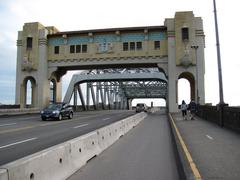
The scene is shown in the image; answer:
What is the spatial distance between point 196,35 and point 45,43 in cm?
2162

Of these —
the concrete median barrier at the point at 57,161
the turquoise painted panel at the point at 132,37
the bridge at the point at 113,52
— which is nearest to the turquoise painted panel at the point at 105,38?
the bridge at the point at 113,52

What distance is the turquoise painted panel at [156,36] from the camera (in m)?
48.5

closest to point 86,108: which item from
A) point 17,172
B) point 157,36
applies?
point 157,36

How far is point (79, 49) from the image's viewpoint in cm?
5019

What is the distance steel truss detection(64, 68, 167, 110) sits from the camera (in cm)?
6519

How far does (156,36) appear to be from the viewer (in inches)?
1916

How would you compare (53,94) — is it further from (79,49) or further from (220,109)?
(220,109)

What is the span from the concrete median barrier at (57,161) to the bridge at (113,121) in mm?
16

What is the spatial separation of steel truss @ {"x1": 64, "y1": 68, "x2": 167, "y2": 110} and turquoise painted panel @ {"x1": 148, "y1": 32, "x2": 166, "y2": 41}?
1531cm

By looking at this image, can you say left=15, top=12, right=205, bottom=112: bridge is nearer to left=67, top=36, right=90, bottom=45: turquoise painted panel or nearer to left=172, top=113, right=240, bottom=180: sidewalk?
left=67, top=36, right=90, bottom=45: turquoise painted panel

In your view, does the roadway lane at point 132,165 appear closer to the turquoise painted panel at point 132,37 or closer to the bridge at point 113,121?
the bridge at point 113,121

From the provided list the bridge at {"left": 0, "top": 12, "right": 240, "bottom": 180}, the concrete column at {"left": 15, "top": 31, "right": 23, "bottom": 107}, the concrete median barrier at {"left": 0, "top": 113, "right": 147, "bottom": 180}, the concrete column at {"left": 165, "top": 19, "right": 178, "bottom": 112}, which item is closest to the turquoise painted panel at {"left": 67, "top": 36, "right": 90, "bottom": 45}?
the bridge at {"left": 0, "top": 12, "right": 240, "bottom": 180}

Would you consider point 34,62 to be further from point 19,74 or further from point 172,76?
point 172,76

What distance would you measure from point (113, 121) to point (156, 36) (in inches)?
890
